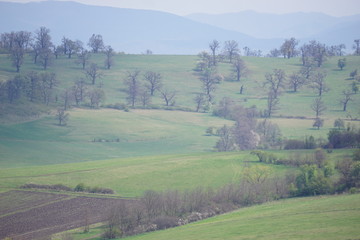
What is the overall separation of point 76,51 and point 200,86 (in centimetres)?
4471

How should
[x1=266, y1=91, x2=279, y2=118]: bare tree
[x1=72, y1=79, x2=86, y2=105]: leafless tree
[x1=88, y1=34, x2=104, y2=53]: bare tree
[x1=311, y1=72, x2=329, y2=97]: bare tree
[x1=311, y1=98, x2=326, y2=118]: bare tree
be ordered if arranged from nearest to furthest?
[x1=311, y1=98, x2=326, y2=118]: bare tree
[x1=266, y1=91, x2=279, y2=118]: bare tree
[x1=72, y1=79, x2=86, y2=105]: leafless tree
[x1=311, y1=72, x2=329, y2=97]: bare tree
[x1=88, y1=34, x2=104, y2=53]: bare tree

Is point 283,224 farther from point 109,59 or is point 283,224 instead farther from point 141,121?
point 109,59

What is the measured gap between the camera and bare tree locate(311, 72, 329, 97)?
449 ft

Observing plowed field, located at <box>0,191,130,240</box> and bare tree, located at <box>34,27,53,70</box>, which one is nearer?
plowed field, located at <box>0,191,130,240</box>

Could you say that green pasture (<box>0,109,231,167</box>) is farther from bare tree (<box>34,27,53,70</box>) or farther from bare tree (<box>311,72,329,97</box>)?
bare tree (<box>311,72,329,97</box>)

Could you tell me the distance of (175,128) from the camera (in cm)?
10744

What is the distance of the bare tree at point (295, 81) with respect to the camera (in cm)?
14225

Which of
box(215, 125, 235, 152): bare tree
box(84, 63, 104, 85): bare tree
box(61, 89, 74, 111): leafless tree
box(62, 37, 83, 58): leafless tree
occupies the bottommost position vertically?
box(215, 125, 235, 152): bare tree

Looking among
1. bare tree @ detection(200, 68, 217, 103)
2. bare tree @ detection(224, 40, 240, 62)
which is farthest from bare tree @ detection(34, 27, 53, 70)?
bare tree @ detection(224, 40, 240, 62)

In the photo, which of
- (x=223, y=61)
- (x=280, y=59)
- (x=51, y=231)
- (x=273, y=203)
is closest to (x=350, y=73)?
(x=280, y=59)

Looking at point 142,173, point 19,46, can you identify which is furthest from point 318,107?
point 19,46

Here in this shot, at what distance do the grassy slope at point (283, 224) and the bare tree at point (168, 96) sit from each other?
277 ft

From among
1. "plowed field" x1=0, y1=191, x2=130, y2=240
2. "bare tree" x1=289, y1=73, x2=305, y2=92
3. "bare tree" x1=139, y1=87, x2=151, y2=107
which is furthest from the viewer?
"bare tree" x1=289, y1=73, x2=305, y2=92

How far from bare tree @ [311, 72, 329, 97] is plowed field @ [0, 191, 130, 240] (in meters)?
96.0
